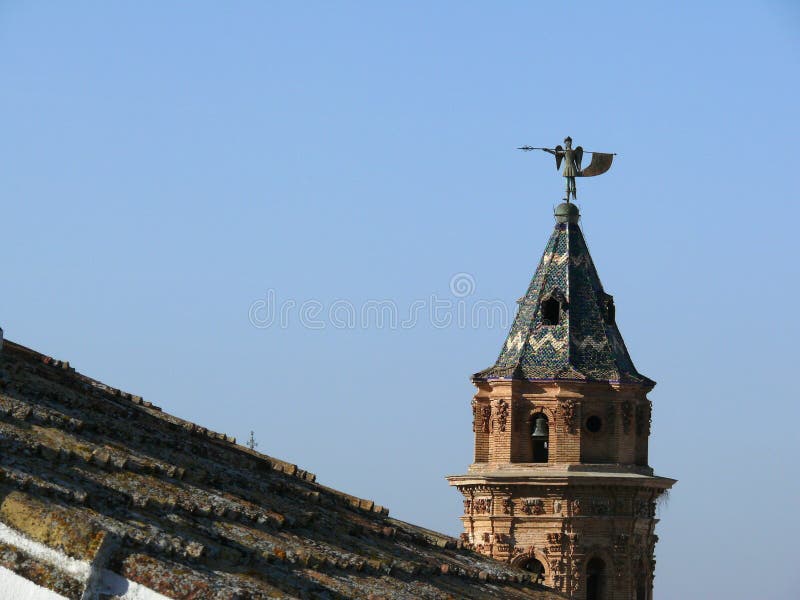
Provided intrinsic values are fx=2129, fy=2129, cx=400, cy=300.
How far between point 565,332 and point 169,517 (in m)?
29.2

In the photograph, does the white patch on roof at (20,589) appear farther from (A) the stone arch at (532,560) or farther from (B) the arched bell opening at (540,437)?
(B) the arched bell opening at (540,437)

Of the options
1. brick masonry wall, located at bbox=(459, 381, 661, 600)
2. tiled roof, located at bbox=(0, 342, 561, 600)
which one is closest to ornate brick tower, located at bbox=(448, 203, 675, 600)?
brick masonry wall, located at bbox=(459, 381, 661, 600)

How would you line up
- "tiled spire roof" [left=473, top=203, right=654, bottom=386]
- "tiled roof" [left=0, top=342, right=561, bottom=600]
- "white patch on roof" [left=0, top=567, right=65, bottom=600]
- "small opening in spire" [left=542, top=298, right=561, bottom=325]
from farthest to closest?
1. "small opening in spire" [left=542, top=298, right=561, bottom=325]
2. "tiled spire roof" [left=473, top=203, right=654, bottom=386]
3. "tiled roof" [left=0, top=342, right=561, bottom=600]
4. "white patch on roof" [left=0, top=567, right=65, bottom=600]

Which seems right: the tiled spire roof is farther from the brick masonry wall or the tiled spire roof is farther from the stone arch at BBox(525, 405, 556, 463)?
the stone arch at BBox(525, 405, 556, 463)

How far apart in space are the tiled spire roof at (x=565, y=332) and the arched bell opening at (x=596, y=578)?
3.90 metres

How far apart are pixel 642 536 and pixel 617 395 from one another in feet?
10.0

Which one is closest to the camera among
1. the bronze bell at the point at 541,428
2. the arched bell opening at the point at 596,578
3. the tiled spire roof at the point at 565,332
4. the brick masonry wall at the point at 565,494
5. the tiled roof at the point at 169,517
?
the tiled roof at the point at 169,517

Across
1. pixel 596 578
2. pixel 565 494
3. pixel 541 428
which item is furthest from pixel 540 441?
pixel 596 578

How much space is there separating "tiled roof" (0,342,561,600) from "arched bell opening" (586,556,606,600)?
16.8 m

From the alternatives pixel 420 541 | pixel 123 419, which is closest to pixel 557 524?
pixel 420 541

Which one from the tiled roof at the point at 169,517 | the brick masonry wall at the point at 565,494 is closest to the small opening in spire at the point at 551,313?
the brick masonry wall at the point at 565,494

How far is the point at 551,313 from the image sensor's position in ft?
151

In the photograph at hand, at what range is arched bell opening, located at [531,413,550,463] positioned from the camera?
148ft

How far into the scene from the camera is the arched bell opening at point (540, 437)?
4525 cm
